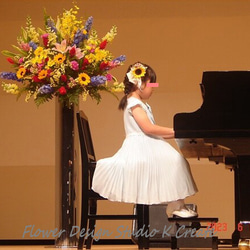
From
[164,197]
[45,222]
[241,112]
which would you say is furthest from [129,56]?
[241,112]

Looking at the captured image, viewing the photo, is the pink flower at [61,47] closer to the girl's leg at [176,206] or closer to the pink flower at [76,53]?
the pink flower at [76,53]

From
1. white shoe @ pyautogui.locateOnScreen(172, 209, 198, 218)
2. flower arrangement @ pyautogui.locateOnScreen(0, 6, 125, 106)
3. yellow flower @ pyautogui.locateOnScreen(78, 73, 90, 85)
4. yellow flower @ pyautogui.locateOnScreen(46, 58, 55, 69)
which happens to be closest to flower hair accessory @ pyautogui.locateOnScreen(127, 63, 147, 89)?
flower arrangement @ pyautogui.locateOnScreen(0, 6, 125, 106)

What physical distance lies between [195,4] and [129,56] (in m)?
0.95

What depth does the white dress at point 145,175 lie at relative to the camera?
4.51 meters

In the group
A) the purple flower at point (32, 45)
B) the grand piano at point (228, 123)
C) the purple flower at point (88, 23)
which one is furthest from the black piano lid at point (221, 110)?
the purple flower at point (32, 45)

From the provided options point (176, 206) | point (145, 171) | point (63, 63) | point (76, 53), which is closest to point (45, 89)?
point (63, 63)

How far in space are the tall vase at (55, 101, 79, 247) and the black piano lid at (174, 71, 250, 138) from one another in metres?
1.32

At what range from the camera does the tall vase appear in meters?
4.98

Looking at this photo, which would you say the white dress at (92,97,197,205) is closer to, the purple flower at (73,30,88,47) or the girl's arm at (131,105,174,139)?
the girl's arm at (131,105,174,139)

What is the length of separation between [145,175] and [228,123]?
0.92 meters

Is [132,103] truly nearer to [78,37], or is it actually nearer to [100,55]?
[100,55]

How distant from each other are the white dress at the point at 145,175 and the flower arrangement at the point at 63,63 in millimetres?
501

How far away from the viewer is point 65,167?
16.4 ft

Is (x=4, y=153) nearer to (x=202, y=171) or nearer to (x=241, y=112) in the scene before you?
(x=202, y=171)
